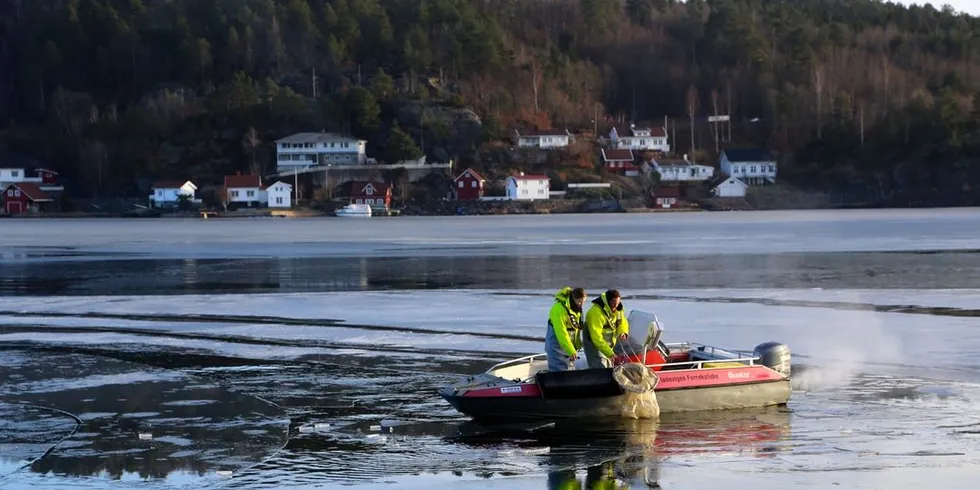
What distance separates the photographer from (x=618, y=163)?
5571 inches

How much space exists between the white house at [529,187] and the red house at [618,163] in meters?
11.9

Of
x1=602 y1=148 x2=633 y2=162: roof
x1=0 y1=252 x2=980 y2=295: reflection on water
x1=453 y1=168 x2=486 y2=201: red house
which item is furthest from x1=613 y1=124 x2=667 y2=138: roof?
x1=0 y1=252 x2=980 y2=295: reflection on water

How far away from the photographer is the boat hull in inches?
665

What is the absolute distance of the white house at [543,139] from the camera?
14138 cm

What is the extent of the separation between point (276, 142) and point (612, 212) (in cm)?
4036

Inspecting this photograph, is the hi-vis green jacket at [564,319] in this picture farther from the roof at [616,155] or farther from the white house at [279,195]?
the roof at [616,155]

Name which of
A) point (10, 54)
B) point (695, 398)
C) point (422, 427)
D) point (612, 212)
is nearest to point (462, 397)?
point (422, 427)

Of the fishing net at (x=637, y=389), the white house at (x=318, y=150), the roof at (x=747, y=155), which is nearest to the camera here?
the fishing net at (x=637, y=389)

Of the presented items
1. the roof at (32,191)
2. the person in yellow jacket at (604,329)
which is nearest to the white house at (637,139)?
the roof at (32,191)

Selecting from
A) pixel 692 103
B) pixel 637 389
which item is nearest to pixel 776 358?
pixel 637 389

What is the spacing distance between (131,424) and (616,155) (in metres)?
128

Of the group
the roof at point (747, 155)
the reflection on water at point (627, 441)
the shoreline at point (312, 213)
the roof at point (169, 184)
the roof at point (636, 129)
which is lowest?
the reflection on water at point (627, 441)

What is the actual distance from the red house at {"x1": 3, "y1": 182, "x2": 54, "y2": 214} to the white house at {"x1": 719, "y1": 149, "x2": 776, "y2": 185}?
251 ft

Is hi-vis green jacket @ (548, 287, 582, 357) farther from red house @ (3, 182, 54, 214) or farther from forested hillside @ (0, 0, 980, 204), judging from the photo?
red house @ (3, 182, 54, 214)
